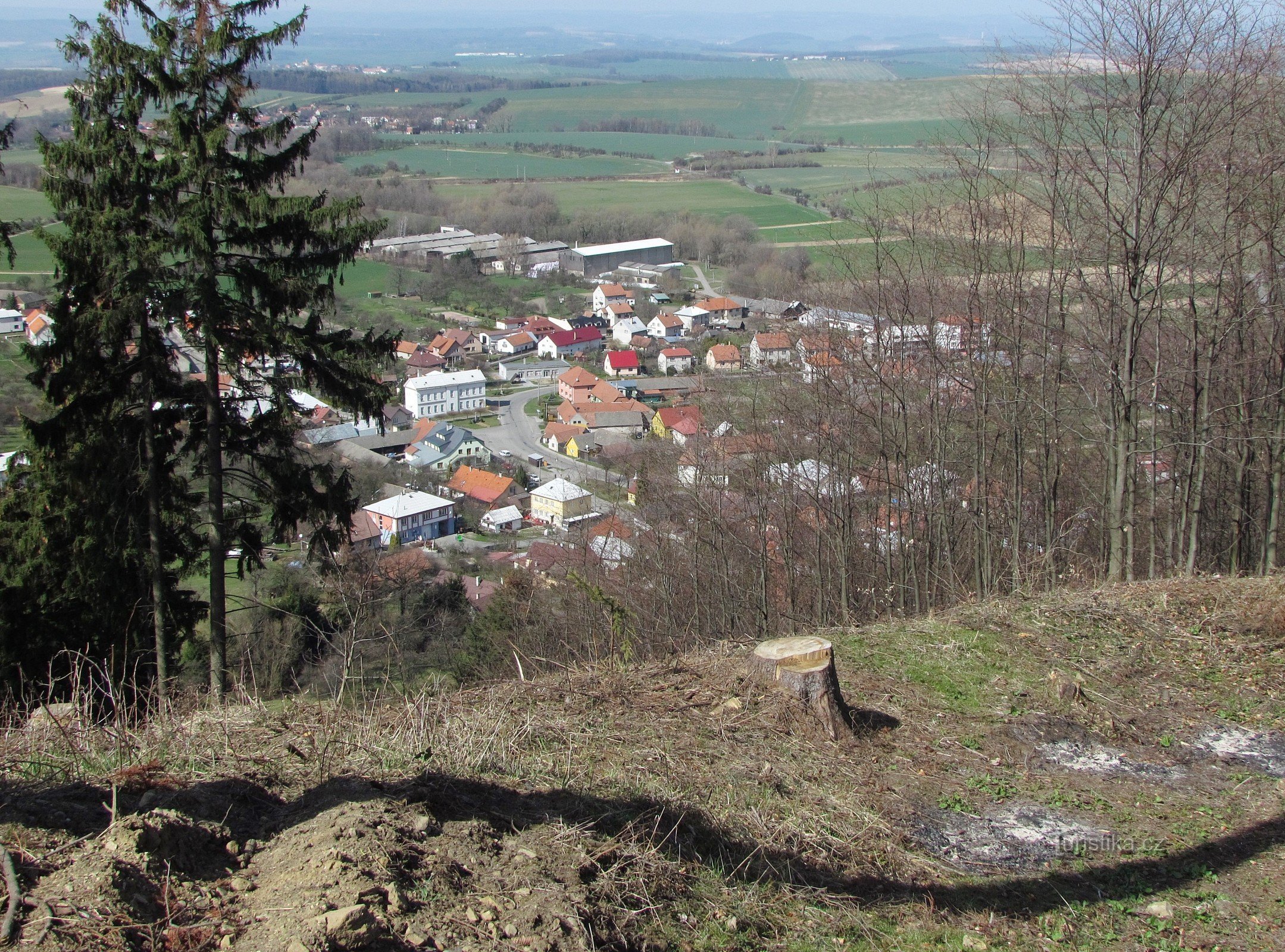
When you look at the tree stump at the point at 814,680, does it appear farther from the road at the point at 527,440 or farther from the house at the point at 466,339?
the house at the point at 466,339

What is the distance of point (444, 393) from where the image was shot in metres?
33.4

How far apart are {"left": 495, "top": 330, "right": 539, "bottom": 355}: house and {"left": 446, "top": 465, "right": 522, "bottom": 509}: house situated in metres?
14.8

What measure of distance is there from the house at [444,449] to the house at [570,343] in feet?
32.2

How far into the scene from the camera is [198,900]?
2.18 metres

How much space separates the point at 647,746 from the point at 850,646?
6.23 feet

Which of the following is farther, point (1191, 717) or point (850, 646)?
point (850, 646)

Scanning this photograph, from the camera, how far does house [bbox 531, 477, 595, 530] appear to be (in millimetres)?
20438

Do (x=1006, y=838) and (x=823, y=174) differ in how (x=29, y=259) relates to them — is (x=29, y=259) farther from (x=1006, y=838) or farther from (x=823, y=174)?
(x=1006, y=838)

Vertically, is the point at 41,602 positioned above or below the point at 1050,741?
below

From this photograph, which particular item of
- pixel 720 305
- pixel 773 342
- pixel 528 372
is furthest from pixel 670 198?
pixel 773 342

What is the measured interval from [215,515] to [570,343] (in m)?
32.2

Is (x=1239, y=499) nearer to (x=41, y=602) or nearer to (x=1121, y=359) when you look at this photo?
(x=1121, y=359)

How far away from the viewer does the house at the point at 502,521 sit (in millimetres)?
22047

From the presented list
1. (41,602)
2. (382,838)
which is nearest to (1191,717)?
(382,838)
